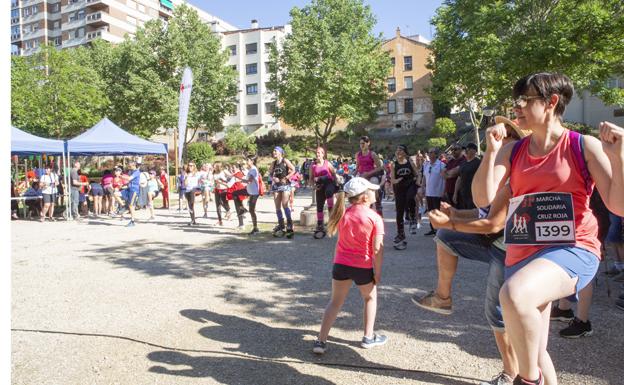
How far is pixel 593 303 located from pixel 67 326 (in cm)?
555

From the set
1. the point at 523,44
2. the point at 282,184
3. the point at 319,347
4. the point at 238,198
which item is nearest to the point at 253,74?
the point at 523,44

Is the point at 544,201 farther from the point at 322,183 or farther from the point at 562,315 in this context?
the point at 322,183

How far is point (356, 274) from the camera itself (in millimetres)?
3707

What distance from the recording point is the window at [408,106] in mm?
56569

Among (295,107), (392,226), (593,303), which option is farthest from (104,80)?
(593,303)

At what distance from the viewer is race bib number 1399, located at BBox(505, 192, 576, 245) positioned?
2.15 m

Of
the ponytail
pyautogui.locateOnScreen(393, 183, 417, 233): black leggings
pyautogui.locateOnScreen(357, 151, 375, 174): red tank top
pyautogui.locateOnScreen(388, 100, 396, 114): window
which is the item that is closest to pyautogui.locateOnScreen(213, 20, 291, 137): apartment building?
pyautogui.locateOnScreen(388, 100, 396, 114): window

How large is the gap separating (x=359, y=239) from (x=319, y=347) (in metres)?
0.94

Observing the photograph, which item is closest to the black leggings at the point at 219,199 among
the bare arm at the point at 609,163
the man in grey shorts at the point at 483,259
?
the man in grey shorts at the point at 483,259

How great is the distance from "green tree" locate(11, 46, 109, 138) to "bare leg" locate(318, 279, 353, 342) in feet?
111

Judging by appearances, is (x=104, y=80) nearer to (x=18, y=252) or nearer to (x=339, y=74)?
(x=339, y=74)

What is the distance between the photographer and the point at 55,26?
7100 cm

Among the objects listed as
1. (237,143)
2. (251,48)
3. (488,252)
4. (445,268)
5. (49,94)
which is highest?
(251,48)

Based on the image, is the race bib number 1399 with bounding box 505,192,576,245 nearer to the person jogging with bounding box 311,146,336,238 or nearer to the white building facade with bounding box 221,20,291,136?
the person jogging with bounding box 311,146,336,238
